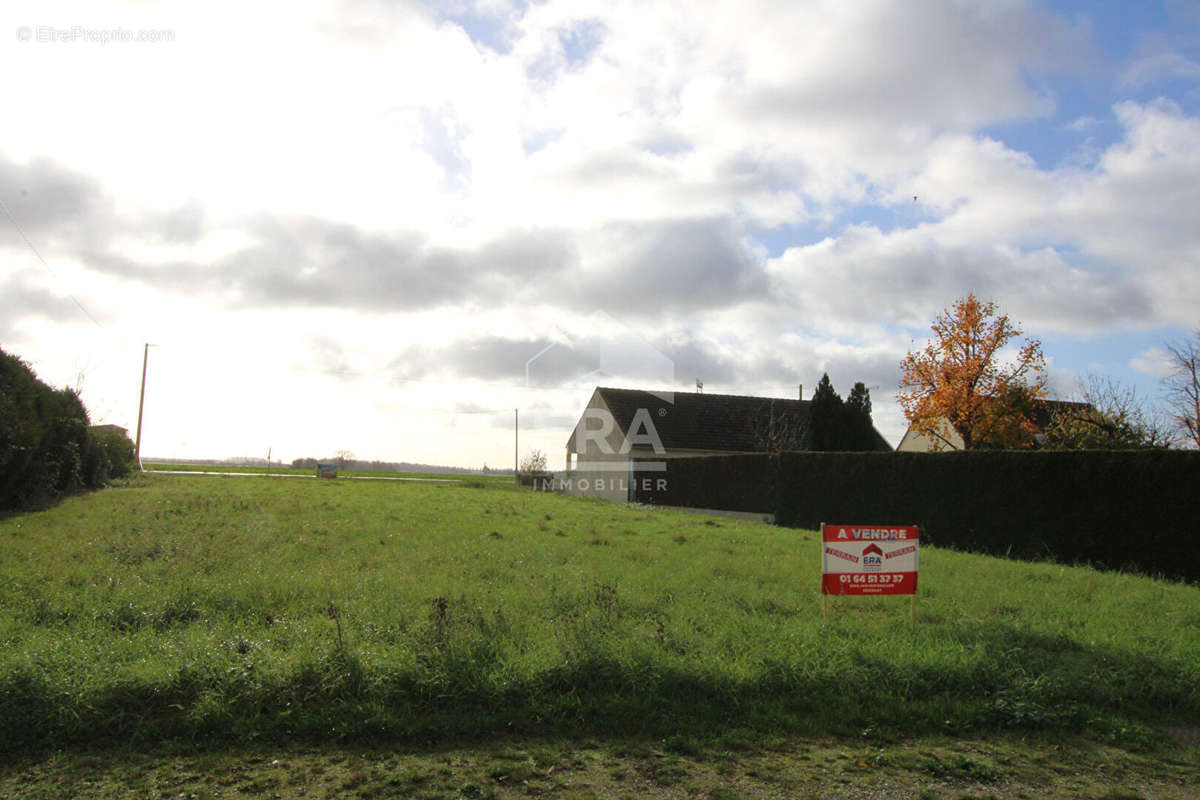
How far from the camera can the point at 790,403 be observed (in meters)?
42.8

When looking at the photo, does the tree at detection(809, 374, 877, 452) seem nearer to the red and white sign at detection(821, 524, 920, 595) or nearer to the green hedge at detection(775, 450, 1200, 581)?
the green hedge at detection(775, 450, 1200, 581)

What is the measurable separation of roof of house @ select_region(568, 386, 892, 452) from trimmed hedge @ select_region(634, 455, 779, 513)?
414cm

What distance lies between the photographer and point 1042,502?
14.5 metres

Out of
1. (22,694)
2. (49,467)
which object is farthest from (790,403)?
(22,694)

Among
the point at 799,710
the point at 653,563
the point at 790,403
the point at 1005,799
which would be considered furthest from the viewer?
the point at 790,403

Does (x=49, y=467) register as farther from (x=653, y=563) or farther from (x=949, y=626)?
(x=949, y=626)

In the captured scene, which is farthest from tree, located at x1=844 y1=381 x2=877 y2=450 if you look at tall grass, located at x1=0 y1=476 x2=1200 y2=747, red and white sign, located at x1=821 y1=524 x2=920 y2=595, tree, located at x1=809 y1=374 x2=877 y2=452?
red and white sign, located at x1=821 y1=524 x2=920 y2=595

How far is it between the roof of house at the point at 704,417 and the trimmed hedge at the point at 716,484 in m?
4.14

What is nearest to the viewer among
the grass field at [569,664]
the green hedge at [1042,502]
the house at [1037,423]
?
the grass field at [569,664]

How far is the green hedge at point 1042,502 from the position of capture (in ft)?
40.7

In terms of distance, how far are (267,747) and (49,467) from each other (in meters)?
17.9

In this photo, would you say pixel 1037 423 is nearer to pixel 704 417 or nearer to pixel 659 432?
pixel 704 417

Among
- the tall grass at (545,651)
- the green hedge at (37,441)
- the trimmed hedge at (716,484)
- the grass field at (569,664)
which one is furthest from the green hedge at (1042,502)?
the green hedge at (37,441)

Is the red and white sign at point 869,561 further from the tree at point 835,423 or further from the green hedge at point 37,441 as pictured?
the tree at point 835,423
